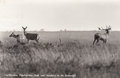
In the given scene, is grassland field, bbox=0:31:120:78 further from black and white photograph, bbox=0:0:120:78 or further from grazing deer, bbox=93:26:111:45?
grazing deer, bbox=93:26:111:45

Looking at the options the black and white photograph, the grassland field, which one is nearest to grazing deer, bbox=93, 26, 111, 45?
the black and white photograph

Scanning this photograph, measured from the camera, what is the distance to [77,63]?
6469 mm

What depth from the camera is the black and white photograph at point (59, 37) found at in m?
6.43

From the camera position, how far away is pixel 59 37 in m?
7.45

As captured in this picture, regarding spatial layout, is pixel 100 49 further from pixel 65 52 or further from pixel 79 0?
pixel 79 0

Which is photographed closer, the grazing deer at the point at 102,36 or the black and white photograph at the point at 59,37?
the black and white photograph at the point at 59,37

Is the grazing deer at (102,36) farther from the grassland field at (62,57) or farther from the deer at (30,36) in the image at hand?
the deer at (30,36)

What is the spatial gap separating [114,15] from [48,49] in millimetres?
1918

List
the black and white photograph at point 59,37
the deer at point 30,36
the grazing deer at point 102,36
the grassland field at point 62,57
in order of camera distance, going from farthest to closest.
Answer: the deer at point 30,36 < the grazing deer at point 102,36 < the black and white photograph at point 59,37 < the grassland field at point 62,57

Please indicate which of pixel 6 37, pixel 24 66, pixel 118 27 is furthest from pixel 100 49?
pixel 6 37

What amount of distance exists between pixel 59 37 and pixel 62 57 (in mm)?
890

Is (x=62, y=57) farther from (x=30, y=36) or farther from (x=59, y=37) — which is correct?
(x=30, y=36)

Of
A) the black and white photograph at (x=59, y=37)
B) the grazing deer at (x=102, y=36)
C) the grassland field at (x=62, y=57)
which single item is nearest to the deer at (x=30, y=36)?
the black and white photograph at (x=59, y=37)

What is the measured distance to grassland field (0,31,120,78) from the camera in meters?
6.26
